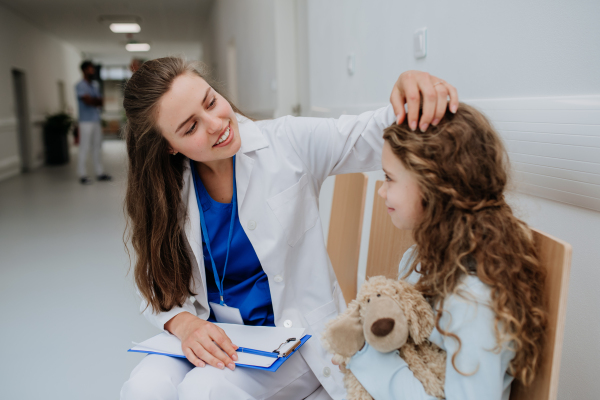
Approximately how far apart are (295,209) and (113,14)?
33.1 ft

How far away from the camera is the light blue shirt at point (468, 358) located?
684 mm

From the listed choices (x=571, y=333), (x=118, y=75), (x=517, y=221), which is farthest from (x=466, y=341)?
(x=118, y=75)

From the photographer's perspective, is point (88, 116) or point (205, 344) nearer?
point (205, 344)

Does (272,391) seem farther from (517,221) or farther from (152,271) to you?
(517,221)

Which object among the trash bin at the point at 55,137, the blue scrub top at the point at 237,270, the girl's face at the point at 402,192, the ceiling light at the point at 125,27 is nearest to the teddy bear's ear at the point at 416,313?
the girl's face at the point at 402,192

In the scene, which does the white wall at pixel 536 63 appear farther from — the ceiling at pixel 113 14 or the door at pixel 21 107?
the door at pixel 21 107

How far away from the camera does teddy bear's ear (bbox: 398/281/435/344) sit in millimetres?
766

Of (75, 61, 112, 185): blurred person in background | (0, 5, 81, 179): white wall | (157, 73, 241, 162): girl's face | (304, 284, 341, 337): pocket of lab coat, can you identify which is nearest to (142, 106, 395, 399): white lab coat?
(304, 284, 341, 337): pocket of lab coat

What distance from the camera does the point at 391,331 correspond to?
0.74 metres

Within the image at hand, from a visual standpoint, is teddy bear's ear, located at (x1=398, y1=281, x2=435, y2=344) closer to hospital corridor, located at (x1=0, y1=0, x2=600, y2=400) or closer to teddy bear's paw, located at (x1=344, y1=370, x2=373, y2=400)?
hospital corridor, located at (x1=0, y1=0, x2=600, y2=400)

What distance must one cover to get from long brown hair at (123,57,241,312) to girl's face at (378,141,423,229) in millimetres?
646

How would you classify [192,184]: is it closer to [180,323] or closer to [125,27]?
[180,323]

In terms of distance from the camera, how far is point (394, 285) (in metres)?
0.81

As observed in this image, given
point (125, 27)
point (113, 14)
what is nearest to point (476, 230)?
point (113, 14)
